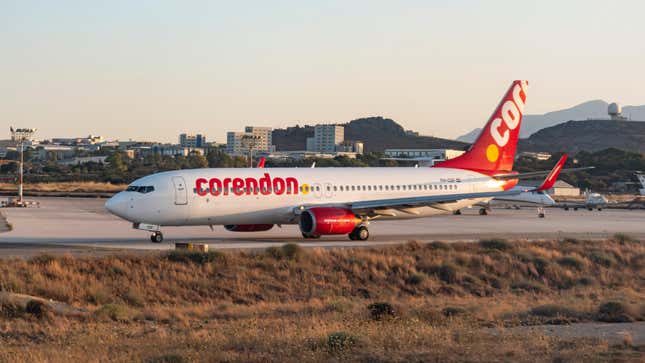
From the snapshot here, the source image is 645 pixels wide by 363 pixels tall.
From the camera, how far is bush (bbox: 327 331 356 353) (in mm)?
17219

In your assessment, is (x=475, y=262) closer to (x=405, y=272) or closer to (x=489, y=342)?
(x=405, y=272)

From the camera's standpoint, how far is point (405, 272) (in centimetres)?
3497

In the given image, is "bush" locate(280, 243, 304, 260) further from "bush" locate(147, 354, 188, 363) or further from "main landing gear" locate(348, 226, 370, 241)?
"bush" locate(147, 354, 188, 363)

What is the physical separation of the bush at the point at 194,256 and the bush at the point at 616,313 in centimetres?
1450

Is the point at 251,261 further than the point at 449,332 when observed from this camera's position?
Yes

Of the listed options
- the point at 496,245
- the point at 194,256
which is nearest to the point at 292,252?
the point at 194,256

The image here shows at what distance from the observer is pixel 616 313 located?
23.8 meters

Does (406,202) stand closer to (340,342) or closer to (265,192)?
(265,192)

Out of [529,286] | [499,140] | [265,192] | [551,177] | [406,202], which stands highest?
[499,140]

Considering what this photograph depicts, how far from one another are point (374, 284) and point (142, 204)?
11.7 metres

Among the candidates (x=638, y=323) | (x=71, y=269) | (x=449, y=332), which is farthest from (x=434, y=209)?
(x=449, y=332)

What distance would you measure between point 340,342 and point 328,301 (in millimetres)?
11210

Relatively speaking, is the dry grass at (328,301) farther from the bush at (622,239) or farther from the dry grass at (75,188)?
the dry grass at (75,188)

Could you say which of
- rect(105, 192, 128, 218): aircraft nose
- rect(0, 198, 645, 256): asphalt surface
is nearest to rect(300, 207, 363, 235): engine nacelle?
rect(0, 198, 645, 256): asphalt surface
